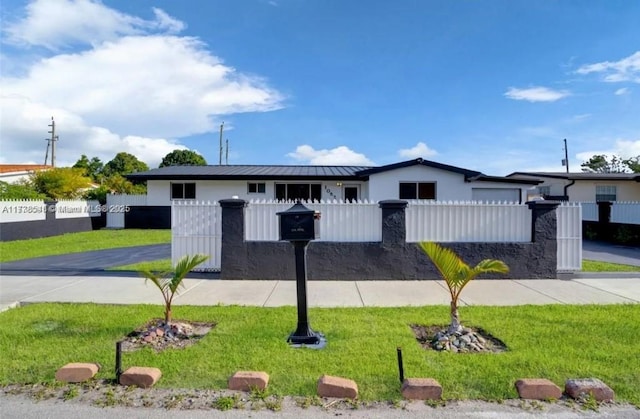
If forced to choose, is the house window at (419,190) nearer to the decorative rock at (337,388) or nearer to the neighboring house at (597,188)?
the neighboring house at (597,188)

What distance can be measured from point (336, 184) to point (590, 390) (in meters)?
16.4

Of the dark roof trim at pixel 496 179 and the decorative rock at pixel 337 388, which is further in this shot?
the dark roof trim at pixel 496 179

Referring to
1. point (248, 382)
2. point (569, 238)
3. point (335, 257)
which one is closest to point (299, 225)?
point (248, 382)

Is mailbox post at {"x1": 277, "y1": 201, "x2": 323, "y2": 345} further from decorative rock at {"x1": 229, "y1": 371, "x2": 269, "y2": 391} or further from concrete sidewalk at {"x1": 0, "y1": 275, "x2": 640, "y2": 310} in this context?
concrete sidewalk at {"x1": 0, "y1": 275, "x2": 640, "y2": 310}

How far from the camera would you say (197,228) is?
8.56m

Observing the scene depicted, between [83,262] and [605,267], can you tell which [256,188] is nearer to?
[83,262]

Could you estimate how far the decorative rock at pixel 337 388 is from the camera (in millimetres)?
3242

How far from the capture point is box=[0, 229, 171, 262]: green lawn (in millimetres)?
11836

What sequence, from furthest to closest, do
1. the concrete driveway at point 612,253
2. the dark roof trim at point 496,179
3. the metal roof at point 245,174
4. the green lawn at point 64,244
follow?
the metal roof at point 245,174
the dark roof trim at point 496,179
the green lawn at point 64,244
the concrete driveway at point 612,253

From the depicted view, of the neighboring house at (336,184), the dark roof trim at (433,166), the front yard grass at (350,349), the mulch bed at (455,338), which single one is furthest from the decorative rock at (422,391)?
the dark roof trim at (433,166)

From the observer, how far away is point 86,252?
12.2 m

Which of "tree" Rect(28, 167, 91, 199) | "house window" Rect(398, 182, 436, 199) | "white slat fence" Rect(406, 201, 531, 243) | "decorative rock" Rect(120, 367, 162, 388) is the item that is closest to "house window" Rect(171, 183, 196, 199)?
"tree" Rect(28, 167, 91, 199)

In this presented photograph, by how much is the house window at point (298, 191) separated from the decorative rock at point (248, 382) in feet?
53.3

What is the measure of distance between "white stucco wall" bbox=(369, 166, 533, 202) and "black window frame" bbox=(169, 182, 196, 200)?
9570mm
